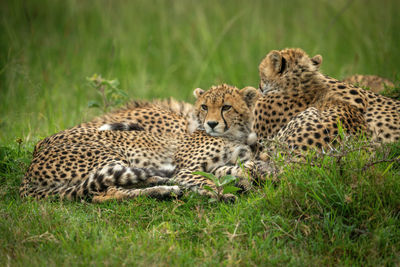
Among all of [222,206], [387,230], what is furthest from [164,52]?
[387,230]

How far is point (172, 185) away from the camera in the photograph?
13.3 feet

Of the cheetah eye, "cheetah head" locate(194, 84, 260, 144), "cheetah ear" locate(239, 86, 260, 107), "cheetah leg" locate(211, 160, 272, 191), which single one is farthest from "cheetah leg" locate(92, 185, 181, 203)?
"cheetah ear" locate(239, 86, 260, 107)

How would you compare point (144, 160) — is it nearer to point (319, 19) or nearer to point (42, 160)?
point (42, 160)

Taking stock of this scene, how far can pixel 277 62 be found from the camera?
449 centimetres

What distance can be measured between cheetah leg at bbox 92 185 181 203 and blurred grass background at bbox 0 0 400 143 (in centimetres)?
234

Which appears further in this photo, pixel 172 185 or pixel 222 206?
Answer: pixel 172 185

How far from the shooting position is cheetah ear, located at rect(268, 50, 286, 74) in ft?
14.6

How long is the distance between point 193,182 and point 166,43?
17.0ft

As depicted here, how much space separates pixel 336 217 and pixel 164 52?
6209 mm

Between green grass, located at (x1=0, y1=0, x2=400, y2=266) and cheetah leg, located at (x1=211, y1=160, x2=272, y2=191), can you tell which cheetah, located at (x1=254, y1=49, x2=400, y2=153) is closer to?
cheetah leg, located at (x1=211, y1=160, x2=272, y2=191)

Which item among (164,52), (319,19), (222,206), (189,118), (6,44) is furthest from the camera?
(319,19)

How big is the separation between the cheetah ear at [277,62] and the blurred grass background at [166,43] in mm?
2039

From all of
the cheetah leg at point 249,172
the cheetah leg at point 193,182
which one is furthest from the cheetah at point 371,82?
the cheetah leg at point 193,182

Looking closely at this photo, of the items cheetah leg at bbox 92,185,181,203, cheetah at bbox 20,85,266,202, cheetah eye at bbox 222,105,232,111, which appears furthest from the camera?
cheetah eye at bbox 222,105,232,111
